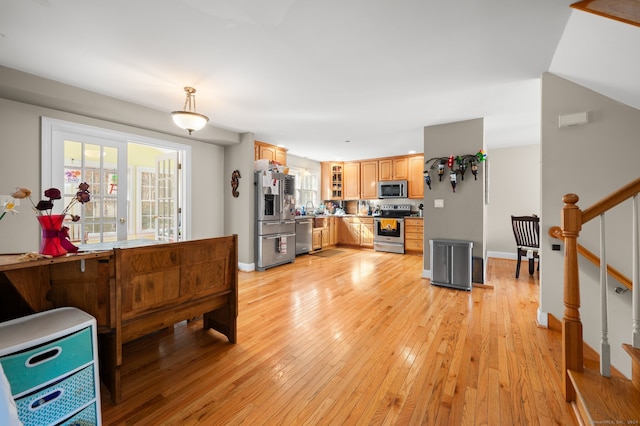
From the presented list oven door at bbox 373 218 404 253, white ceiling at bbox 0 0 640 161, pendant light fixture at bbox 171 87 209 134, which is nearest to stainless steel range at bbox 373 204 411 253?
oven door at bbox 373 218 404 253

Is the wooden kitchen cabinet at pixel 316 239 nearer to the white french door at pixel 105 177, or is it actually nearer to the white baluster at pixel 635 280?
the white french door at pixel 105 177

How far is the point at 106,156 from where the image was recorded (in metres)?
3.43

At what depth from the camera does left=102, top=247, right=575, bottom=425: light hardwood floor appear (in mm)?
1516

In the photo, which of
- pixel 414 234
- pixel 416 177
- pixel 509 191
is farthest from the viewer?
pixel 416 177

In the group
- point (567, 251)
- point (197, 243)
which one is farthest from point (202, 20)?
point (567, 251)

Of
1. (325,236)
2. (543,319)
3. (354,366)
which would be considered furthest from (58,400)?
(325,236)

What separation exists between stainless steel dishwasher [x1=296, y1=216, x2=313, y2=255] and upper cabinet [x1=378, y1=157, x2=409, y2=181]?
2.31 metres

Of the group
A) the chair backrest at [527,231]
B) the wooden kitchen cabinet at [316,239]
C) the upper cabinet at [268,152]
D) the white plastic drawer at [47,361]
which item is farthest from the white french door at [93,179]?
the chair backrest at [527,231]

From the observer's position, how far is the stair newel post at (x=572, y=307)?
1590mm

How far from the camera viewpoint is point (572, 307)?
1599mm

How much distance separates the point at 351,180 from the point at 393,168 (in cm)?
123

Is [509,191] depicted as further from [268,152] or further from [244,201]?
[244,201]

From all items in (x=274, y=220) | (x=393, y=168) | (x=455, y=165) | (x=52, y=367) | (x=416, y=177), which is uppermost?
(x=393, y=168)

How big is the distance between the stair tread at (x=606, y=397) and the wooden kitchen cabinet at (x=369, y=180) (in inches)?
223
